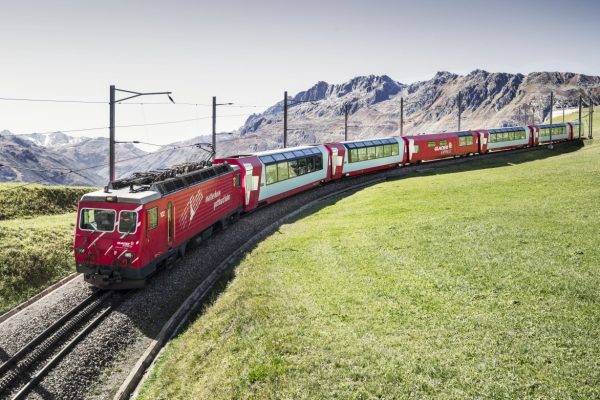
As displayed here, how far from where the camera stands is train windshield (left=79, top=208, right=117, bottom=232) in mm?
17781

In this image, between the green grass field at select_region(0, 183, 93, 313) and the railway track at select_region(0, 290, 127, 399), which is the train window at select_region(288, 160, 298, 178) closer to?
the green grass field at select_region(0, 183, 93, 313)

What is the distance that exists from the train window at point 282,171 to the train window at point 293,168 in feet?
1.36

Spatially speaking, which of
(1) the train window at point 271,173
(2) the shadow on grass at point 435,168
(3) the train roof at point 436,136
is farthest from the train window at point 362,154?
(1) the train window at point 271,173

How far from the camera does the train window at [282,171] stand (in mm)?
34031

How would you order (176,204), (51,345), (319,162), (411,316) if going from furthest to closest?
1. (319,162)
2. (176,204)
3. (51,345)
4. (411,316)

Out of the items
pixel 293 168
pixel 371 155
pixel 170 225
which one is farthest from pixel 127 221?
pixel 371 155

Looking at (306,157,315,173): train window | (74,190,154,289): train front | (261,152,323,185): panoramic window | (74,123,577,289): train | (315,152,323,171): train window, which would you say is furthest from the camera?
(315,152,323,171): train window

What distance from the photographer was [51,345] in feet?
48.1

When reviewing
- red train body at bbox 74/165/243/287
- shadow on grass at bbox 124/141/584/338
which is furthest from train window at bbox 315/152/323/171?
red train body at bbox 74/165/243/287

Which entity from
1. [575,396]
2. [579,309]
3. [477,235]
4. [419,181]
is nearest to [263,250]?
[477,235]

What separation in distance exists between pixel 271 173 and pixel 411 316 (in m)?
21.0

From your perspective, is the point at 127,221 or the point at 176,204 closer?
the point at 127,221

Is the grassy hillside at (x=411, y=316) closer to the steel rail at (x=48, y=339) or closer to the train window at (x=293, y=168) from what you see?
the steel rail at (x=48, y=339)

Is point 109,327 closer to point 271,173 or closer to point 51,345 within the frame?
point 51,345
